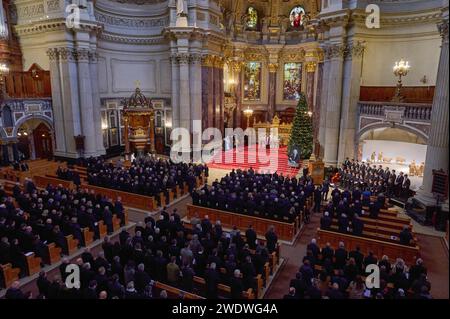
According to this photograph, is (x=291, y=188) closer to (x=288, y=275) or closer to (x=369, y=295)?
(x=288, y=275)

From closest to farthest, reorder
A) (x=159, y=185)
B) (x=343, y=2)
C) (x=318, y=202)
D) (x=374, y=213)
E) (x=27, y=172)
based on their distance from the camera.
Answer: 1. (x=374, y=213)
2. (x=318, y=202)
3. (x=159, y=185)
4. (x=343, y=2)
5. (x=27, y=172)

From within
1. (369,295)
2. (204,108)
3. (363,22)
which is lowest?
(369,295)

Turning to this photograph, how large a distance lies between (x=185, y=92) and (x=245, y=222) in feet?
43.4

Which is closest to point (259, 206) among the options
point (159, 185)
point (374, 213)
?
point (374, 213)

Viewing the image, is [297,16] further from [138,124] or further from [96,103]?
[96,103]

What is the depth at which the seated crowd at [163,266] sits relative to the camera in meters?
7.30

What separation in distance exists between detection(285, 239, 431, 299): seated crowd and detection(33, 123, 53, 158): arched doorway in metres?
21.0

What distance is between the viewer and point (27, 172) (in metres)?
18.6

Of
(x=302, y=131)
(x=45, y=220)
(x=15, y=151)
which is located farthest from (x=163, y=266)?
(x=15, y=151)

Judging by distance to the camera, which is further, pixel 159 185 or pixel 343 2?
pixel 343 2

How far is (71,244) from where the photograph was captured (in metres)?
10.8

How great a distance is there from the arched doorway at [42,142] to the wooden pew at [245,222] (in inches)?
590

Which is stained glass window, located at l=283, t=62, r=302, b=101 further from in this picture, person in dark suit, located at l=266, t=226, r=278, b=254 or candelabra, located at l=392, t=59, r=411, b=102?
person in dark suit, located at l=266, t=226, r=278, b=254

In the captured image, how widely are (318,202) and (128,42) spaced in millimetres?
18761
